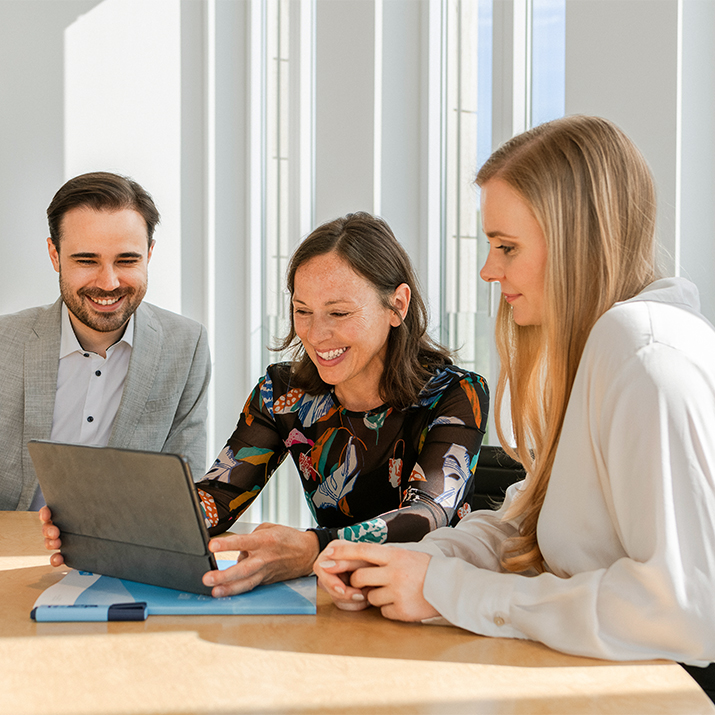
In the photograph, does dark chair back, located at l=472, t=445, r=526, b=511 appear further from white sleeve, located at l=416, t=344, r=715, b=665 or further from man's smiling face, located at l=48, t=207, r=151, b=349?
man's smiling face, located at l=48, t=207, r=151, b=349

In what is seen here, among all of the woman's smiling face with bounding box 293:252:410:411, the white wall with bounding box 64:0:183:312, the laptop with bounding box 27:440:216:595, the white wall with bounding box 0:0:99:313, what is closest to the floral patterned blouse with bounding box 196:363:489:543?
the woman's smiling face with bounding box 293:252:410:411

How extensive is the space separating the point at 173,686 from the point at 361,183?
2.88m

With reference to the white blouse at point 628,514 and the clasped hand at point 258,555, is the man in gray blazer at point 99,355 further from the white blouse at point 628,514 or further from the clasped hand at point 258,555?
the white blouse at point 628,514

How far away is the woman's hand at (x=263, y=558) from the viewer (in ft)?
3.89

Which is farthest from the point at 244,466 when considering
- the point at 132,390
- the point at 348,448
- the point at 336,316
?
the point at 132,390

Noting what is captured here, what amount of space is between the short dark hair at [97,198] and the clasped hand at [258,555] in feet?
4.59

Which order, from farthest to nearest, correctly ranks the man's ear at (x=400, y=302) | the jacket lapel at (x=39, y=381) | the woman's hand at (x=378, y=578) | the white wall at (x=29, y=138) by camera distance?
the white wall at (x=29, y=138)
the jacket lapel at (x=39, y=381)
the man's ear at (x=400, y=302)
the woman's hand at (x=378, y=578)

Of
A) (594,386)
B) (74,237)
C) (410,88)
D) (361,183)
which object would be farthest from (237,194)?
(594,386)

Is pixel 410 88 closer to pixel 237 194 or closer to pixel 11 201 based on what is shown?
pixel 237 194

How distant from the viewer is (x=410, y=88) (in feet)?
Answer: 11.3

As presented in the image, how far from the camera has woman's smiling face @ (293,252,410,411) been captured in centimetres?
171

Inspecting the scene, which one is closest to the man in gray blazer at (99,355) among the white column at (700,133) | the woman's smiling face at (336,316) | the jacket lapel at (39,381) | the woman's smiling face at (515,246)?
the jacket lapel at (39,381)

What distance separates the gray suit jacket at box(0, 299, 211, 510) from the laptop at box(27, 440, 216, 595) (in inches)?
Answer: 42.0

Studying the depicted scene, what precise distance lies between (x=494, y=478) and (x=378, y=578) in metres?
0.86
